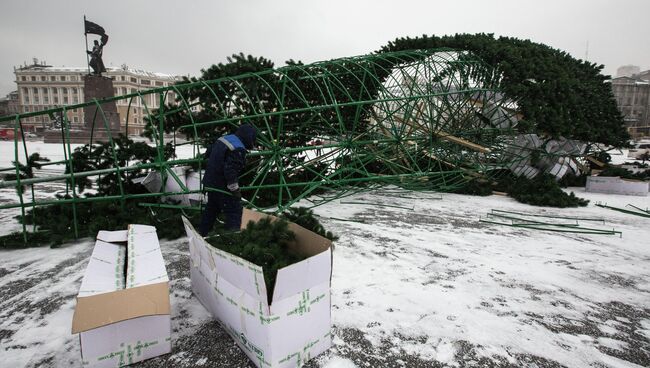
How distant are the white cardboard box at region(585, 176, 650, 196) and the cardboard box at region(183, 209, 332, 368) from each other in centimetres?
969

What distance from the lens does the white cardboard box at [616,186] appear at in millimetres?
8334

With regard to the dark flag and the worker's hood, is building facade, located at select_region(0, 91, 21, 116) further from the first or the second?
the worker's hood

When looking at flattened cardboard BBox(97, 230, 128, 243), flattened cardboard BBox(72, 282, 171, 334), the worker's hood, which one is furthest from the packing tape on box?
the worker's hood

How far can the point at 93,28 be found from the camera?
69.2ft

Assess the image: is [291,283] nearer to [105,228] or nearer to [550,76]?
[105,228]

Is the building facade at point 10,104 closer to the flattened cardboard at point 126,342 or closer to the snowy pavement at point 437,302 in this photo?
the snowy pavement at point 437,302

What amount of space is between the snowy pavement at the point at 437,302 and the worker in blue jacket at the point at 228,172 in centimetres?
69

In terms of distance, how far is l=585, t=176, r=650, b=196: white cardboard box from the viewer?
8.33 meters

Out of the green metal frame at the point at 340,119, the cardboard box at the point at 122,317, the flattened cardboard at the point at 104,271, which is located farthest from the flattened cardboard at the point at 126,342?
the green metal frame at the point at 340,119

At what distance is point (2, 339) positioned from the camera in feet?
7.65

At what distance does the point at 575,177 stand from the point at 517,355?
953 cm

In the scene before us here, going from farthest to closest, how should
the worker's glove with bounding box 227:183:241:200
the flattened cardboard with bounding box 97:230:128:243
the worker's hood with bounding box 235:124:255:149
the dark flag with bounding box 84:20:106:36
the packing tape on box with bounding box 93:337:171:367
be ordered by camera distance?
1. the dark flag with bounding box 84:20:106:36
2. the worker's hood with bounding box 235:124:255:149
3. the worker's glove with bounding box 227:183:241:200
4. the flattened cardboard with bounding box 97:230:128:243
5. the packing tape on box with bounding box 93:337:171:367

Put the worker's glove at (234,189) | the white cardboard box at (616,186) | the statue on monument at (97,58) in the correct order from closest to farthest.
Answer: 1. the worker's glove at (234,189)
2. the white cardboard box at (616,186)
3. the statue on monument at (97,58)

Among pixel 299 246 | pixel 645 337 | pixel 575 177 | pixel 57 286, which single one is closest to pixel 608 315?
pixel 645 337
